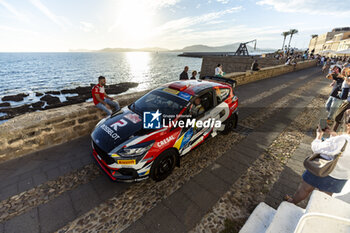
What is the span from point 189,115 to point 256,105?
245 inches

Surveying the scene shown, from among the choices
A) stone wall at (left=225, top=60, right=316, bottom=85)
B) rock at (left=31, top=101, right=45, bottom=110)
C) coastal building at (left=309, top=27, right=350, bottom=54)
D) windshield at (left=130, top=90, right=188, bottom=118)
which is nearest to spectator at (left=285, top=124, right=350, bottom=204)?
windshield at (left=130, top=90, right=188, bottom=118)

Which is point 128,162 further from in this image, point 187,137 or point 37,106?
point 37,106

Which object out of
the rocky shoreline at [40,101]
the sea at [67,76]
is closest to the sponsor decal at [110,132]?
the rocky shoreline at [40,101]

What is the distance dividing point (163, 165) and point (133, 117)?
4.19 feet

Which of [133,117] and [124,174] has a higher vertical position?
[133,117]

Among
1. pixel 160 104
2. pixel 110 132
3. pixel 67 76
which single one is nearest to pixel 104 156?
pixel 110 132

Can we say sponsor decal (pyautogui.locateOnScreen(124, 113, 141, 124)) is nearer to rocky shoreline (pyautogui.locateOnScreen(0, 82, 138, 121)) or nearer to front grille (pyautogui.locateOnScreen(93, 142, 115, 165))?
front grille (pyautogui.locateOnScreen(93, 142, 115, 165))

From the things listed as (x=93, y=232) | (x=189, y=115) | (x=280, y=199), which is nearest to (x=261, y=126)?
(x=280, y=199)

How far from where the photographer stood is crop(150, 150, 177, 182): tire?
3.07 m

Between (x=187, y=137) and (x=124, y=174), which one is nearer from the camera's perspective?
(x=124, y=174)

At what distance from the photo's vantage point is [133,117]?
11.7ft

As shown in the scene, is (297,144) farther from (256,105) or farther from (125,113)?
(125,113)

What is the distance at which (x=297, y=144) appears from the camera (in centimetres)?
488

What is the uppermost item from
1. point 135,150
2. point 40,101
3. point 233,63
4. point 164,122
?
point 164,122
